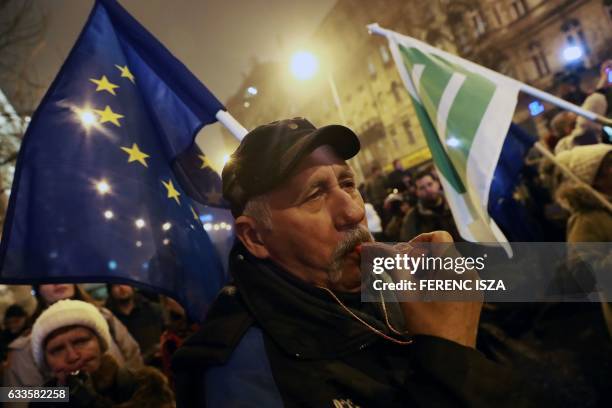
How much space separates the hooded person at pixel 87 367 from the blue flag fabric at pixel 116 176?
1.87ft

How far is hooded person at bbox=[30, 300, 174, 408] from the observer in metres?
2.42

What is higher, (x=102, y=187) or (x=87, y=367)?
(x=102, y=187)

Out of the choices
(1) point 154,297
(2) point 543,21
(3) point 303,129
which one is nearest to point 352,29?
(2) point 543,21

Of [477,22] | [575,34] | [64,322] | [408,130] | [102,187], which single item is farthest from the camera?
[408,130]

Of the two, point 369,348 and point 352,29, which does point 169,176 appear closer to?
point 369,348

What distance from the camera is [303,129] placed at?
162 centimetres

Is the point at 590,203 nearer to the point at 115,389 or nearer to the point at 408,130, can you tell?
the point at 115,389

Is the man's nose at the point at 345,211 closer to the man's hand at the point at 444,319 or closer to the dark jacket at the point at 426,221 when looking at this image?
the man's hand at the point at 444,319

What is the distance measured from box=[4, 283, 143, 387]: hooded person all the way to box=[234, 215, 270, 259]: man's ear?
223 cm

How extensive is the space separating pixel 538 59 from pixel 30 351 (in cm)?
2967

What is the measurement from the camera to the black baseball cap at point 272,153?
1.46m

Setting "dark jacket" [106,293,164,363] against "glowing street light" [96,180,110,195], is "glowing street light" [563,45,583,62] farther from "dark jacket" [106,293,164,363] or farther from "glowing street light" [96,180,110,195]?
"glowing street light" [96,180,110,195]

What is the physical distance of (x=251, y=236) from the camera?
1.55 metres

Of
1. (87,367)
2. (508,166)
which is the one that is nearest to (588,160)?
(508,166)
